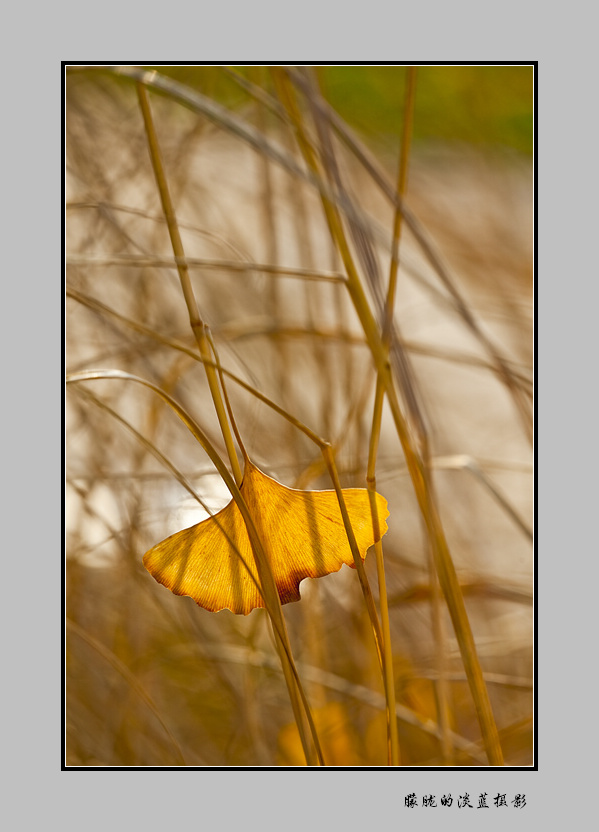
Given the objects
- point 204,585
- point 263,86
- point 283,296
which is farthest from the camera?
point 283,296

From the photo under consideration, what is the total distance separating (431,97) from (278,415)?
0.89 ft

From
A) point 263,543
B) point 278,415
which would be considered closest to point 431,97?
point 278,415

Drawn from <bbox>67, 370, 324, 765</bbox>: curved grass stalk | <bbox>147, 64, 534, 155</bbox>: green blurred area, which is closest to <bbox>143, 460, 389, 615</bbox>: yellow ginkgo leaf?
<bbox>67, 370, 324, 765</bbox>: curved grass stalk

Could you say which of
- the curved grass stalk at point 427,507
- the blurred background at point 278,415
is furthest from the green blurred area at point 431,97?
the curved grass stalk at point 427,507

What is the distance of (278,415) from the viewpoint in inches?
20.6

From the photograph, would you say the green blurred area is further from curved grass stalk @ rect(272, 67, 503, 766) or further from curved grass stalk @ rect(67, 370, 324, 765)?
curved grass stalk @ rect(67, 370, 324, 765)

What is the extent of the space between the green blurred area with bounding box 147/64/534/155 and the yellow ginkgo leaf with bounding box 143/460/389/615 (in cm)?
30

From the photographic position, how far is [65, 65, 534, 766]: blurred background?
0.48m

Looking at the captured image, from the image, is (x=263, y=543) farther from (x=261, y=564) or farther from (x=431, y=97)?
(x=431, y=97)

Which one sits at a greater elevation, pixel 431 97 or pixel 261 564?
pixel 431 97

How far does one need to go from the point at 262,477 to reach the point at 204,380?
16cm

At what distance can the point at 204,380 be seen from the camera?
0.52m
